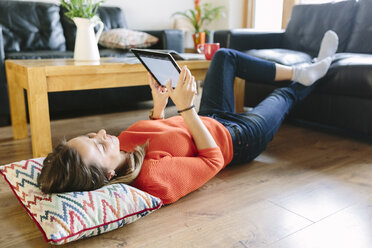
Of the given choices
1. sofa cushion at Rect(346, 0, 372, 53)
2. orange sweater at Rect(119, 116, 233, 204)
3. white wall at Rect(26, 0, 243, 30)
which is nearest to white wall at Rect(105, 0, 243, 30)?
white wall at Rect(26, 0, 243, 30)

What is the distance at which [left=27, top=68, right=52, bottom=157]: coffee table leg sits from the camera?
140 centimetres

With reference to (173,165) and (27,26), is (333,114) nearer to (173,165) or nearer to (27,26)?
(173,165)

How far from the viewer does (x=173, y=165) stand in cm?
104

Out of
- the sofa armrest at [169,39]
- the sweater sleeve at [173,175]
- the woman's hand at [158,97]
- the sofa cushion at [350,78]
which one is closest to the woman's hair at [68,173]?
the sweater sleeve at [173,175]

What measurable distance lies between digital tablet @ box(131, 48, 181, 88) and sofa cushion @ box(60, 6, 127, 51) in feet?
6.12

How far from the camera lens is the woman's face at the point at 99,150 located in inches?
36.3

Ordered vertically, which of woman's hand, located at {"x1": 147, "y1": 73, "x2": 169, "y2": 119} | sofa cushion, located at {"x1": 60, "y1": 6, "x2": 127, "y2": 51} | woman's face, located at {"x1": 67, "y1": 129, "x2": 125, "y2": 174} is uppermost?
sofa cushion, located at {"x1": 60, "y1": 6, "x2": 127, "y2": 51}

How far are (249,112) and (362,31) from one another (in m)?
1.30

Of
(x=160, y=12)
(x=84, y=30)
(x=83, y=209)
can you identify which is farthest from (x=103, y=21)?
(x=83, y=209)

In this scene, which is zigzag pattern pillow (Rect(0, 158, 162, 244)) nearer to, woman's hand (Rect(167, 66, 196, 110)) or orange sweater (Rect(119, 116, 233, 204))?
orange sweater (Rect(119, 116, 233, 204))

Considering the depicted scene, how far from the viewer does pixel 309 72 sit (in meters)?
1.68

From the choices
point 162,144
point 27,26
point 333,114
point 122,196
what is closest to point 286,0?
point 333,114

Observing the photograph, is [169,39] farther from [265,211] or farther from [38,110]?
[265,211]

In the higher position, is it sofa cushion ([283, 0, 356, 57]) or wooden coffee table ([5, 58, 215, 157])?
sofa cushion ([283, 0, 356, 57])
